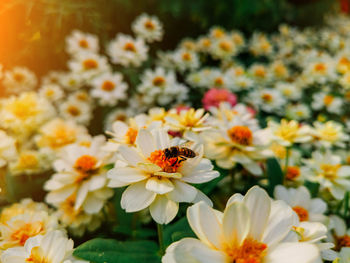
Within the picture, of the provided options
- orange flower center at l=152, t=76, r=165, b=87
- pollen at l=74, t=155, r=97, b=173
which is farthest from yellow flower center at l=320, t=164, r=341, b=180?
orange flower center at l=152, t=76, r=165, b=87

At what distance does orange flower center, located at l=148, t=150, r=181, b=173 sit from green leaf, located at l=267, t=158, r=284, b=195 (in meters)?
0.44

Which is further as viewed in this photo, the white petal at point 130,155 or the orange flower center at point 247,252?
the white petal at point 130,155

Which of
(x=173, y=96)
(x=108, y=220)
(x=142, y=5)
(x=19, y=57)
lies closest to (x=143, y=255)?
(x=108, y=220)

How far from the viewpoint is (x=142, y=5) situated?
2676mm

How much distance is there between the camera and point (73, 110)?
1.81 m

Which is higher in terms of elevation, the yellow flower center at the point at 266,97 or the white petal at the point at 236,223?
the yellow flower center at the point at 266,97

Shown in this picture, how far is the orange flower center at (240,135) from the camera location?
0.93m

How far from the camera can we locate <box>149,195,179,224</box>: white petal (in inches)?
24.0

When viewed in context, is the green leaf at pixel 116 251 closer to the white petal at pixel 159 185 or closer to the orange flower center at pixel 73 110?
the white petal at pixel 159 185

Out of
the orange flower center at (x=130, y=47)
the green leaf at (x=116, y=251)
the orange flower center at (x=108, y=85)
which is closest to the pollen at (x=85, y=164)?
the green leaf at (x=116, y=251)

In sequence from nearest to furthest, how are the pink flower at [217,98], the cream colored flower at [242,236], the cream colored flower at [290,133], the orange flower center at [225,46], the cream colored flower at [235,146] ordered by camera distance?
1. the cream colored flower at [242,236]
2. the cream colored flower at [235,146]
3. the cream colored flower at [290,133]
4. the pink flower at [217,98]
5. the orange flower center at [225,46]

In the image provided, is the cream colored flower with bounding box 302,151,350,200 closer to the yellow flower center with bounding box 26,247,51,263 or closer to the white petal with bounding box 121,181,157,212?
the white petal with bounding box 121,181,157,212

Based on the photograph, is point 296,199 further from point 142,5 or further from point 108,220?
point 142,5

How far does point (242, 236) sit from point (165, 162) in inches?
9.3
